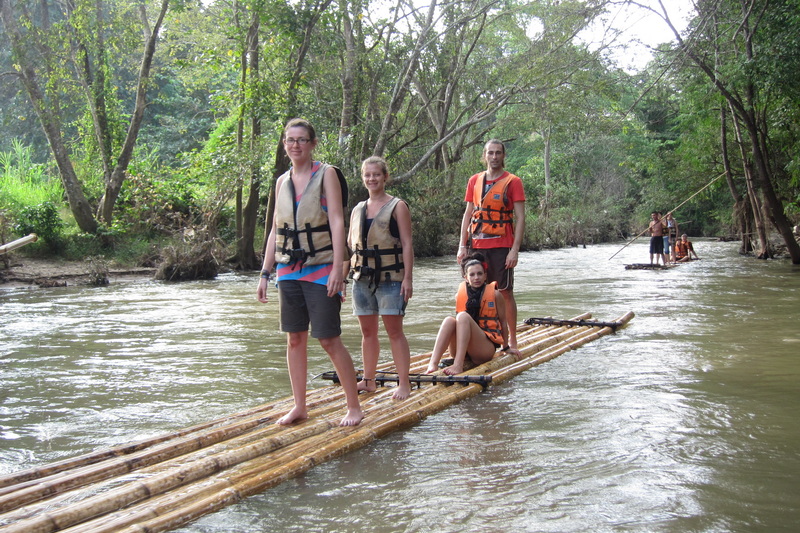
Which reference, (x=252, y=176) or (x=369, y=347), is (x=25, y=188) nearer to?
(x=252, y=176)

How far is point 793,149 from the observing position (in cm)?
1812

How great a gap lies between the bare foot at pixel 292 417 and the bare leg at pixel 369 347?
88cm

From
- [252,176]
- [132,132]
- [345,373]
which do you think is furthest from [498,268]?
[132,132]

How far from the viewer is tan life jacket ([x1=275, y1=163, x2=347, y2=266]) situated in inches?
167

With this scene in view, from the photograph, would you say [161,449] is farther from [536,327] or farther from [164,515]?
[536,327]

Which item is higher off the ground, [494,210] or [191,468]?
[494,210]

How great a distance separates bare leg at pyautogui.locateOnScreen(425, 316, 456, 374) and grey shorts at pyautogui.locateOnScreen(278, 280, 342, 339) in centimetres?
163

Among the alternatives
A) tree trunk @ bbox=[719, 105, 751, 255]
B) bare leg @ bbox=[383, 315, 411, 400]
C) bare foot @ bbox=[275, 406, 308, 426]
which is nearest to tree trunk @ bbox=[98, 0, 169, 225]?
tree trunk @ bbox=[719, 105, 751, 255]

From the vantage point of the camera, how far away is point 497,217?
20.8ft

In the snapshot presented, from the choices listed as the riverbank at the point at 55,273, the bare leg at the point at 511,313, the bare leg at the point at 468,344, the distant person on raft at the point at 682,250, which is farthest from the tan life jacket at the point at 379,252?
the distant person on raft at the point at 682,250

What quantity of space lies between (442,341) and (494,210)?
49.3 inches

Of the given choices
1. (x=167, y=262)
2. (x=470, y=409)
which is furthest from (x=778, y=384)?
(x=167, y=262)

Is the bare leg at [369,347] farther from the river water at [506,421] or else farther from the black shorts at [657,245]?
the black shorts at [657,245]

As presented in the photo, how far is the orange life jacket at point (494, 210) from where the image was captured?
6320mm
